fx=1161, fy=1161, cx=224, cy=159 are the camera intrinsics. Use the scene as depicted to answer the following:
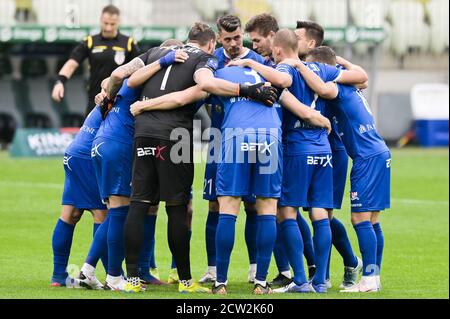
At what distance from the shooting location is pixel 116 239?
10.1 metres

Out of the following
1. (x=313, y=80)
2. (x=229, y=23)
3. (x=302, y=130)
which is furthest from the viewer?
(x=229, y=23)

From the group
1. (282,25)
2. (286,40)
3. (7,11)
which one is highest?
(7,11)

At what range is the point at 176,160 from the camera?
9.94 meters

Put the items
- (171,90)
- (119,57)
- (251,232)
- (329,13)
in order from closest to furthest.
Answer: (171,90)
(251,232)
(119,57)
(329,13)

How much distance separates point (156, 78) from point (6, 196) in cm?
935

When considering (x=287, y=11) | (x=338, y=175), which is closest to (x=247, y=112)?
(x=338, y=175)

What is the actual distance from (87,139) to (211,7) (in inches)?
772

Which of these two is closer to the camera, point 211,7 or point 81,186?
point 81,186

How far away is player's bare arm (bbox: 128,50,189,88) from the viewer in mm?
10070

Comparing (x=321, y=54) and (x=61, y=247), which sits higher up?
(x=321, y=54)

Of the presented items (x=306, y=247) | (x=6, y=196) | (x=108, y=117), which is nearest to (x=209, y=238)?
(x=306, y=247)

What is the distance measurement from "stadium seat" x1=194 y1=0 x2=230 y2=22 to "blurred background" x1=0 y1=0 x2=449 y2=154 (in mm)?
26

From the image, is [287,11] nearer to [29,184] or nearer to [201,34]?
[29,184]

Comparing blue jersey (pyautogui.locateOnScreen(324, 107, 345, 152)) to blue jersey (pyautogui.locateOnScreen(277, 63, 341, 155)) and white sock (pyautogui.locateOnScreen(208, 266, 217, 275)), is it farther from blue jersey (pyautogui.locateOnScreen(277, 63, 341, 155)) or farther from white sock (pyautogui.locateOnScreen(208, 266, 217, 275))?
white sock (pyautogui.locateOnScreen(208, 266, 217, 275))
